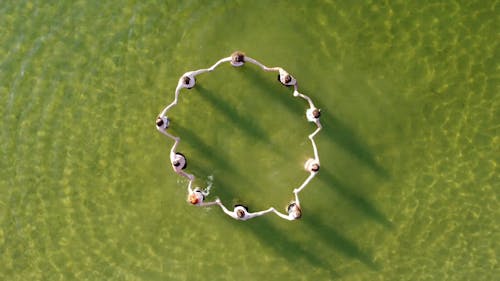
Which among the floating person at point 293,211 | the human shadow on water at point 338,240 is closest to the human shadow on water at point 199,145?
the floating person at point 293,211

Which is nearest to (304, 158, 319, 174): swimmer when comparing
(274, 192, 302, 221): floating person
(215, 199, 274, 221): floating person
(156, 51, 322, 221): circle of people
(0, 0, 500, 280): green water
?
(156, 51, 322, 221): circle of people

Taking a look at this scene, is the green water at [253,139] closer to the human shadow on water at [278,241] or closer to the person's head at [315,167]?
the human shadow on water at [278,241]

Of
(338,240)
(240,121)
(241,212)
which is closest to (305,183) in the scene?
(241,212)

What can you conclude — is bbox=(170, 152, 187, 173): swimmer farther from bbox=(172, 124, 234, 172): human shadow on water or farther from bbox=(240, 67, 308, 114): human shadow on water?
bbox=(240, 67, 308, 114): human shadow on water

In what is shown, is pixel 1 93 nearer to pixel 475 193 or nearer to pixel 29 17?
pixel 29 17

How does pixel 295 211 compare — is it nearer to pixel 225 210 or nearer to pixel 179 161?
pixel 225 210

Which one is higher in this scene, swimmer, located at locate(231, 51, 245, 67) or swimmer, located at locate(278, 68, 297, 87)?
swimmer, located at locate(278, 68, 297, 87)

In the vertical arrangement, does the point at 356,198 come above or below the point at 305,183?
above
